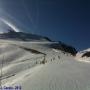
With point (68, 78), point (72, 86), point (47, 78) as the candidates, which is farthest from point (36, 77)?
point (72, 86)

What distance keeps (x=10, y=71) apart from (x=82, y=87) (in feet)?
19.0

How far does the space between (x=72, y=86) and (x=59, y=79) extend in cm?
136

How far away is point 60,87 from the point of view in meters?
8.84

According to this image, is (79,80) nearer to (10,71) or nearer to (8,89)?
(8,89)

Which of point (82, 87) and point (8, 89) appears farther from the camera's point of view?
point (82, 87)

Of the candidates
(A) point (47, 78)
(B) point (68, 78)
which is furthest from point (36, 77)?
(B) point (68, 78)

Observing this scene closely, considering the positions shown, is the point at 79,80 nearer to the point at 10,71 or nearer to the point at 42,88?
the point at 42,88

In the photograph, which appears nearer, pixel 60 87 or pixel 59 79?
pixel 60 87

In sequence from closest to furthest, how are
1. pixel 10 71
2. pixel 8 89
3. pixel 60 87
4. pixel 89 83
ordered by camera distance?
pixel 8 89 → pixel 60 87 → pixel 89 83 → pixel 10 71

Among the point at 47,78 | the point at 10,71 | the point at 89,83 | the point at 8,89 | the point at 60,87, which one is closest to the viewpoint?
the point at 8,89

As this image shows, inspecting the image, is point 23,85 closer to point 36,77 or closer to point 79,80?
point 36,77

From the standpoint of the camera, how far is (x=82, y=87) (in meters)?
8.84

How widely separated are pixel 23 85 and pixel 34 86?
0.45 metres

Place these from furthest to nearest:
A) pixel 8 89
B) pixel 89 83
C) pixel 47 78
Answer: pixel 47 78
pixel 89 83
pixel 8 89
